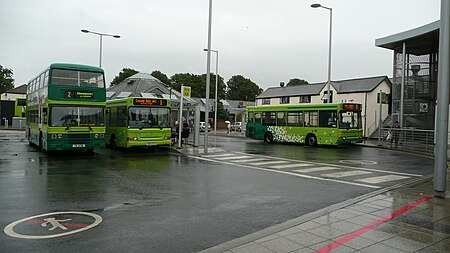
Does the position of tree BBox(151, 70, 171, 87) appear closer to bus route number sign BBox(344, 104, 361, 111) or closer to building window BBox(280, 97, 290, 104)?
building window BBox(280, 97, 290, 104)

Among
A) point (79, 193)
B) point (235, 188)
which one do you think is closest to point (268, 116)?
point (235, 188)

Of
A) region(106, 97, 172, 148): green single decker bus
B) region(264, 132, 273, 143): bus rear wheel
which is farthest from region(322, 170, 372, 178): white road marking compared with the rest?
region(264, 132, 273, 143): bus rear wheel

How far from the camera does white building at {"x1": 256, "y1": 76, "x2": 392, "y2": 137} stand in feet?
129

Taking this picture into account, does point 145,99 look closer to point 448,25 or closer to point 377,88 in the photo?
point 448,25

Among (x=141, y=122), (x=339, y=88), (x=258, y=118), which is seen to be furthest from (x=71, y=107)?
(x=339, y=88)

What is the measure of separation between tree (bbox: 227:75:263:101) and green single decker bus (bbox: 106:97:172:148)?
91.2 metres

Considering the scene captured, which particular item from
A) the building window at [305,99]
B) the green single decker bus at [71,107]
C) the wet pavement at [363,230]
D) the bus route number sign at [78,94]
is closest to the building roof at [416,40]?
the building window at [305,99]

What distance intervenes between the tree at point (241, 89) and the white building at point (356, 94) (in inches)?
2202

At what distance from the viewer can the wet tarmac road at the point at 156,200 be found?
5.14 metres

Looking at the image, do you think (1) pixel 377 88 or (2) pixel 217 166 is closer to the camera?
(2) pixel 217 166

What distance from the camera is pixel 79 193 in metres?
8.27

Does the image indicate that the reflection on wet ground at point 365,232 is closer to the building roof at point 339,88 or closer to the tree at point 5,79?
the building roof at point 339,88

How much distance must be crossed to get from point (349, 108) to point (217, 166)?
12535 millimetres

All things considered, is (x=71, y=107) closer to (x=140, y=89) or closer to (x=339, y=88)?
(x=339, y=88)
